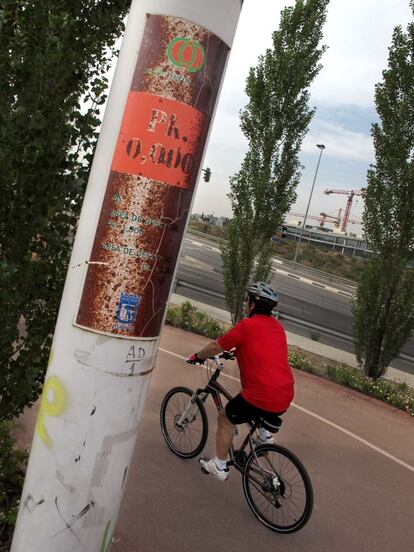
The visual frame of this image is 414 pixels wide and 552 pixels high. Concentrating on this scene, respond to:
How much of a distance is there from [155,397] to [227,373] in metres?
2.70

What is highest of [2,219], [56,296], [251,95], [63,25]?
[251,95]

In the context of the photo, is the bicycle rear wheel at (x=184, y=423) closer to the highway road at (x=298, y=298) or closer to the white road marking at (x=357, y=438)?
the white road marking at (x=357, y=438)

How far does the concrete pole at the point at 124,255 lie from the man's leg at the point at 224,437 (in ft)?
8.44

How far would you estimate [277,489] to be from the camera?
4957mm

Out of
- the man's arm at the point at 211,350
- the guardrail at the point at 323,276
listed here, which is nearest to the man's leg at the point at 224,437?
the man's arm at the point at 211,350

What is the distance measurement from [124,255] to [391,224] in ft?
36.8

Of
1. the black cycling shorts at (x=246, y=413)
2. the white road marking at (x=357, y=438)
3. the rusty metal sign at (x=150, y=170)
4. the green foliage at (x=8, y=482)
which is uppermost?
the rusty metal sign at (x=150, y=170)

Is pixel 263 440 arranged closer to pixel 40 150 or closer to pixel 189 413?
pixel 189 413

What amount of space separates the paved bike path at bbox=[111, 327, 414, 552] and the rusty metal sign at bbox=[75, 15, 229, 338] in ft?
8.67

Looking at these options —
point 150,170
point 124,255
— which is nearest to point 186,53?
point 150,170

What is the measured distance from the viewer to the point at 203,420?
19.1 feet

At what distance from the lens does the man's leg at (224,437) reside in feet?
16.7

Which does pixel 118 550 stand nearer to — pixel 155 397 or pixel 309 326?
pixel 155 397

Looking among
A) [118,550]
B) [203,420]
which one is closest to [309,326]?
[203,420]
